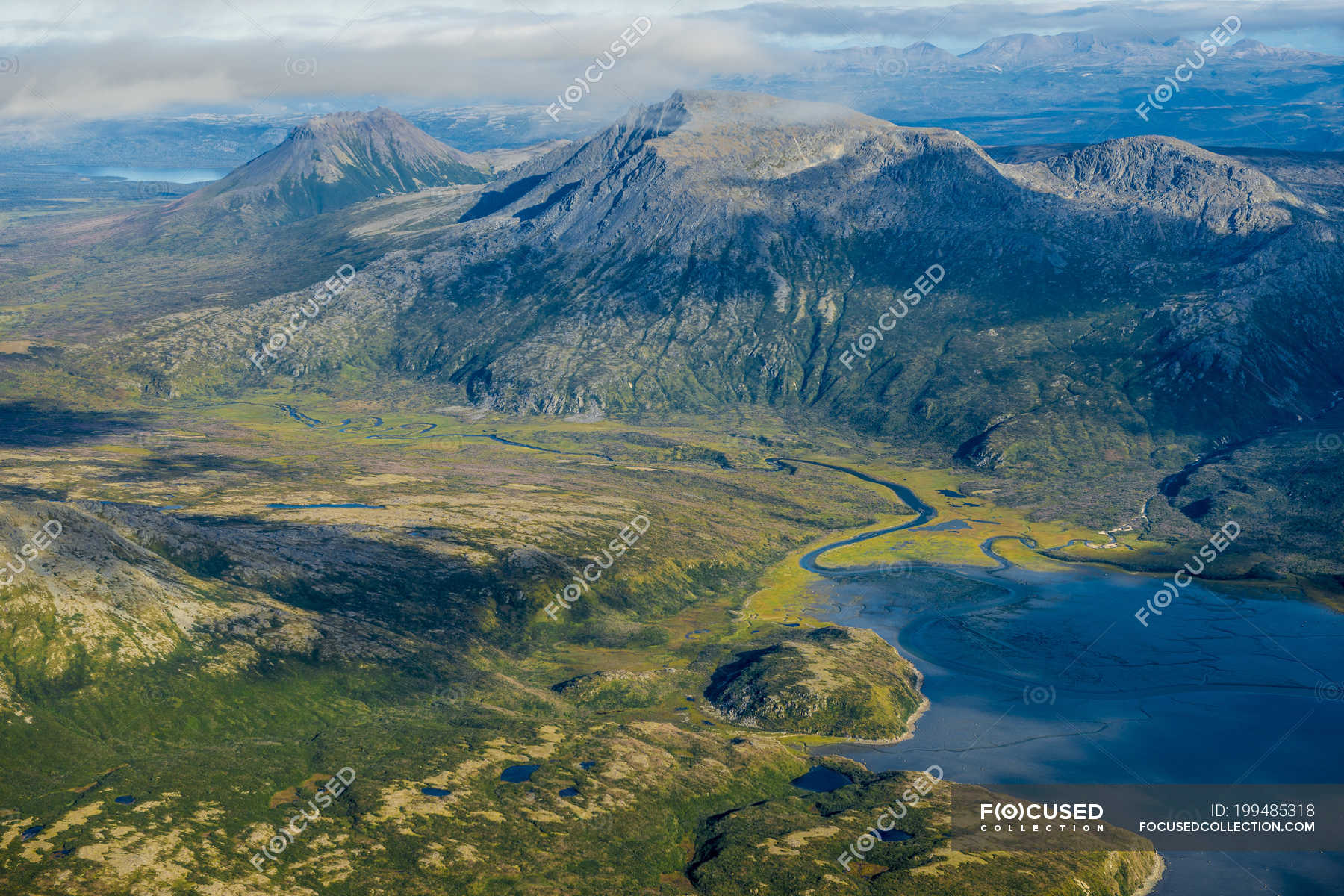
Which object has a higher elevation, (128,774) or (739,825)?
(128,774)

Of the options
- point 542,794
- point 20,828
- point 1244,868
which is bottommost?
point 1244,868

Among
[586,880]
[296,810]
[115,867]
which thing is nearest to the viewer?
[115,867]

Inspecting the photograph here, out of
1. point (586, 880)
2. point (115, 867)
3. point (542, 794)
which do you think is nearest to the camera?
point (115, 867)

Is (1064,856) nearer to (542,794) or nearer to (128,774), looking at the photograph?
(542,794)

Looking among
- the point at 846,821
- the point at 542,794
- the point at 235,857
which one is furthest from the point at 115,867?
the point at 846,821

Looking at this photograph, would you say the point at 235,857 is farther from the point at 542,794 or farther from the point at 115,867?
the point at 542,794

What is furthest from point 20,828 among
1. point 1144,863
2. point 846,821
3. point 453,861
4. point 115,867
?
point 1144,863

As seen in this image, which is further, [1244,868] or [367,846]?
[1244,868]

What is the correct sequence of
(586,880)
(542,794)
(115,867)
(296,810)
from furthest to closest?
(542,794)
(296,810)
(586,880)
(115,867)

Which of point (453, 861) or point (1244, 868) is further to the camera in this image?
point (1244, 868)
